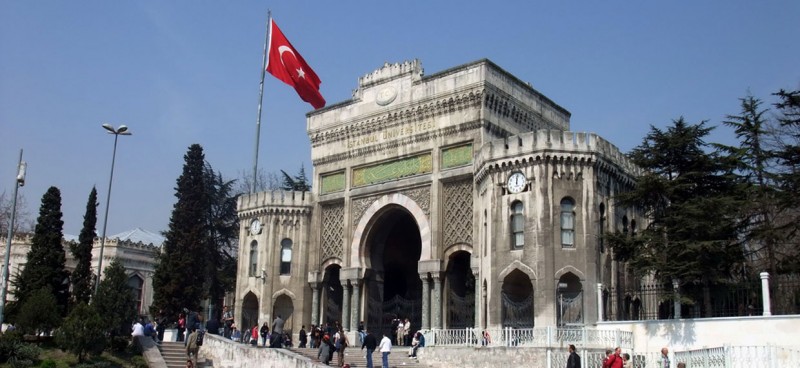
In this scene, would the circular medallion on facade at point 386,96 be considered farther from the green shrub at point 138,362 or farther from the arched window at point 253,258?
the green shrub at point 138,362

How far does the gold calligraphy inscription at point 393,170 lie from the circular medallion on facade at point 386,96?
2.60 meters

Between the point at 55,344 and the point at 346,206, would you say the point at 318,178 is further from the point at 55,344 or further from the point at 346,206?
the point at 55,344

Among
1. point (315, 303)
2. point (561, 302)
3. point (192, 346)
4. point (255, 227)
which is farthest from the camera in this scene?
point (255, 227)

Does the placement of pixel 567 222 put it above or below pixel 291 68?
below

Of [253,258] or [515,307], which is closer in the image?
[515,307]

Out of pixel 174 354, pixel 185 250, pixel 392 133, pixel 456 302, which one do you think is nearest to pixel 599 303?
pixel 456 302

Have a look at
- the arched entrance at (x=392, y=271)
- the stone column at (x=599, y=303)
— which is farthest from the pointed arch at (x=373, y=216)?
the stone column at (x=599, y=303)

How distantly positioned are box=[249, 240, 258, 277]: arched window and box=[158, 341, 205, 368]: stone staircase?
32.3 feet

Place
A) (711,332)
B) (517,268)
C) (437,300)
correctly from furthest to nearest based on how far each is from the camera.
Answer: (437,300), (517,268), (711,332)

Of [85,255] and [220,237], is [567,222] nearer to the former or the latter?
[85,255]

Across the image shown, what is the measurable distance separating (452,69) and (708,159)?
11207 millimetres

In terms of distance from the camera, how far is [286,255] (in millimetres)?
37531

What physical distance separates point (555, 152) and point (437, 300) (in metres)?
7.80

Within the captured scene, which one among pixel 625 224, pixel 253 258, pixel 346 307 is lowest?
pixel 346 307
